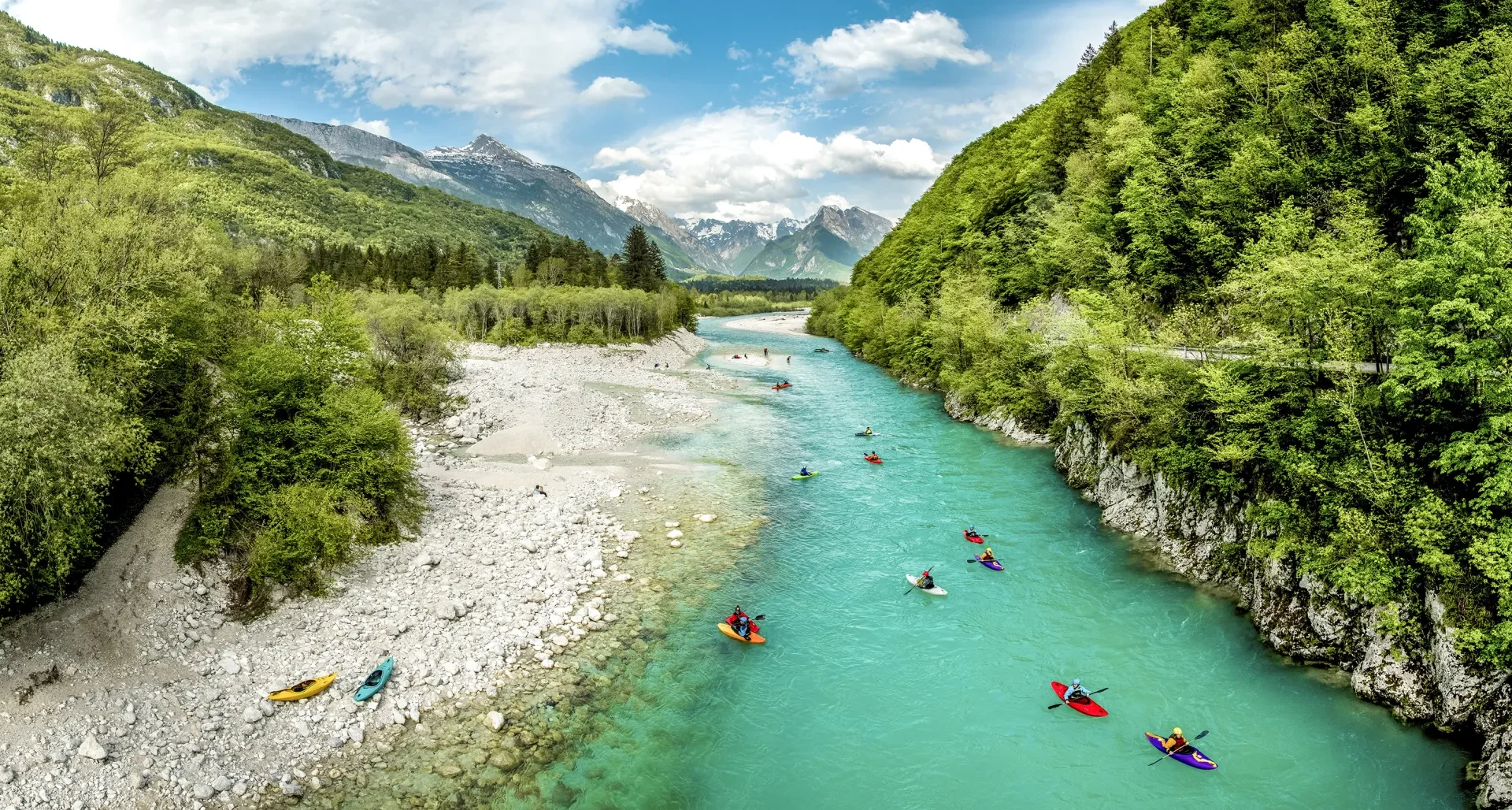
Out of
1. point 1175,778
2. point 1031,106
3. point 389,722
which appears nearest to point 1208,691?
point 1175,778

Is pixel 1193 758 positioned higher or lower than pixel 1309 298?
lower

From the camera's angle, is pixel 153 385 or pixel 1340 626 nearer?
pixel 1340 626

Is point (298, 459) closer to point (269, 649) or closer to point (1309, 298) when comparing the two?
point (269, 649)

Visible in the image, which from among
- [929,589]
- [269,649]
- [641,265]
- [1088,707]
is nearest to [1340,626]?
[1088,707]

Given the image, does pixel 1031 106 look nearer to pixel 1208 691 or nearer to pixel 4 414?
pixel 1208 691

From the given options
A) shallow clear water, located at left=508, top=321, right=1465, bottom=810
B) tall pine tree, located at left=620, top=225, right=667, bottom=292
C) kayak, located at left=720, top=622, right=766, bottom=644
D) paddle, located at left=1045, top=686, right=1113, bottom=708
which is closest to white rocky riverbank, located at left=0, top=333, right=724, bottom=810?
kayak, located at left=720, top=622, right=766, bottom=644

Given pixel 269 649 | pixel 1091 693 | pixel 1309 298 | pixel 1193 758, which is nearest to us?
pixel 1193 758

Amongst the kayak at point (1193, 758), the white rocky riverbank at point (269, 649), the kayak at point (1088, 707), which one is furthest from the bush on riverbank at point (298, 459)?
the kayak at point (1193, 758)
